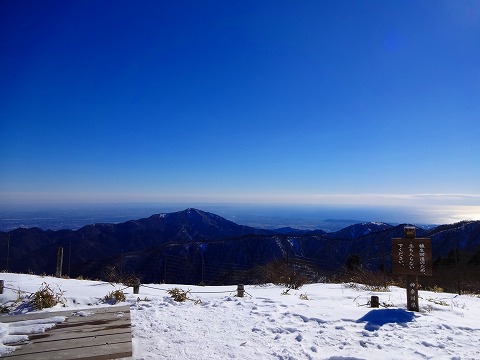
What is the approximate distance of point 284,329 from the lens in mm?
4699

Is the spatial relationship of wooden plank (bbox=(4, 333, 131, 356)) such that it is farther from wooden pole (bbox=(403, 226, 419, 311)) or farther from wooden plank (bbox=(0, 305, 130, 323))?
wooden pole (bbox=(403, 226, 419, 311))

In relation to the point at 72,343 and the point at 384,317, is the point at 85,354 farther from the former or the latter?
the point at 384,317

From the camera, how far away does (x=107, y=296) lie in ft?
21.3

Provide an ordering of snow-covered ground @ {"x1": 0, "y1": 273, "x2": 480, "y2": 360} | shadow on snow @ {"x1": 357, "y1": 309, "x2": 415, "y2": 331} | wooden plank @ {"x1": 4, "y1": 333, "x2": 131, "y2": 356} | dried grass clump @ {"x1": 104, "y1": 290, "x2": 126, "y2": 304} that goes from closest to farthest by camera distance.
Result: wooden plank @ {"x1": 4, "y1": 333, "x2": 131, "y2": 356}, snow-covered ground @ {"x1": 0, "y1": 273, "x2": 480, "y2": 360}, shadow on snow @ {"x1": 357, "y1": 309, "x2": 415, "y2": 331}, dried grass clump @ {"x1": 104, "y1": 290, "x2": 126, "y2": 304}

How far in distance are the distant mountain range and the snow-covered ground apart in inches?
328

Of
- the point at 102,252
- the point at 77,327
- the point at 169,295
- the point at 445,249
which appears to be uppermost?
the point at 77,327

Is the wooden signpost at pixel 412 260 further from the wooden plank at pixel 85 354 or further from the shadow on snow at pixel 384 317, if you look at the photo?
the wooden plank at pixel 85 354

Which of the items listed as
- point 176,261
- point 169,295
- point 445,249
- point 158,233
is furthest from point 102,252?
point 169,295

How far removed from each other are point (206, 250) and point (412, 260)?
186 feet

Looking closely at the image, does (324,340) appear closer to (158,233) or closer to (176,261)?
Answer: (176,261)

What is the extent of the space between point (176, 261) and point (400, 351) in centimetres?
5653

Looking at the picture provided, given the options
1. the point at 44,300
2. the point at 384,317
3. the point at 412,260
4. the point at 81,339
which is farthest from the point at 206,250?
the point at 81,339

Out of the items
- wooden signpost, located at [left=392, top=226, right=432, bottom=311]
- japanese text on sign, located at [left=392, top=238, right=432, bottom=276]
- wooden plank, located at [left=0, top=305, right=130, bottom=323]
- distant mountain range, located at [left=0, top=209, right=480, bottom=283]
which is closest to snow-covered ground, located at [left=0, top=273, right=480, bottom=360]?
wooden plank, located at [left=0, top=305, right=130, bottom=323]

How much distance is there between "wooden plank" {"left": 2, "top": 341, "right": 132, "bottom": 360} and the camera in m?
2.77
